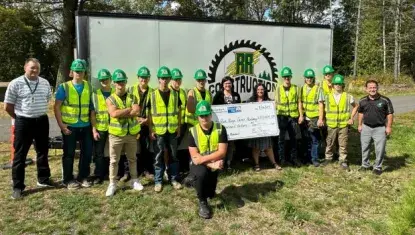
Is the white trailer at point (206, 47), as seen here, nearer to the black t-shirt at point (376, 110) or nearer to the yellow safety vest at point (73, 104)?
the yellow safety vest at point (73, 104)

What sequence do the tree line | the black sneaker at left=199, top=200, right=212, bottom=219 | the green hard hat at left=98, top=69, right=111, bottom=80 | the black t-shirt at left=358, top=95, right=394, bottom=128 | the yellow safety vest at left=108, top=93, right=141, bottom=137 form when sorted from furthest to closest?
the tree line → the black t-shirt at left=358, top=95, right=394, bottom=128 → the green hard hat at left=98, top=69, right=111, bottom=80 → the yellow safety vest at left=108, top=93, right=141, bottom=137 → the black sneaker at left=199, top=200, right=212, bottom=219

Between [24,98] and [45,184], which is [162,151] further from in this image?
[24,98]

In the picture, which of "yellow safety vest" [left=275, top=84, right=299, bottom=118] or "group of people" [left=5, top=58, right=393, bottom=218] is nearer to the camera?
"group of people" [left=5, top=58, right=393, bottom=218]

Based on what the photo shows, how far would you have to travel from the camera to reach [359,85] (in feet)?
94.0

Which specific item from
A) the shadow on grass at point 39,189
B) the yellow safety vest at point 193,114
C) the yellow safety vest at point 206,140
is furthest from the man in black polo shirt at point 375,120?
the shadow on grass at point 39,189

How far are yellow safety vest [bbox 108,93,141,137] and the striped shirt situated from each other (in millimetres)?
957

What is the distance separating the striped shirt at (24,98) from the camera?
5055 mm

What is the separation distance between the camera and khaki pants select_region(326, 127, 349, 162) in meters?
6.85

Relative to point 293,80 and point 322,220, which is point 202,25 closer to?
point 293,80

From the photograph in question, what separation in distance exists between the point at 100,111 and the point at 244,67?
287 cm

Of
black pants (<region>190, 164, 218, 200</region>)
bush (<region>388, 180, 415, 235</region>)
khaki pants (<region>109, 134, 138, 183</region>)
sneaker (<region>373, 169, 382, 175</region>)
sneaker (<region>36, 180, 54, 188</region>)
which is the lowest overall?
bush (<region>388, 180, 415, 235</region>)

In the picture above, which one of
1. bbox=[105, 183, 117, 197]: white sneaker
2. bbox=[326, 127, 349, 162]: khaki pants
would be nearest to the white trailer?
bbox=[326, 127, 349, 162]: khaki pants

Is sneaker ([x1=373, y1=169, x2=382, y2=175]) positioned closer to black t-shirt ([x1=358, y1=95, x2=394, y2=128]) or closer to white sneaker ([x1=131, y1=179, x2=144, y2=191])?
black t-shirt ([x1=358, y1=95, x2=394, y2=128])

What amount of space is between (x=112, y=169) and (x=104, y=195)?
383 millimetres
